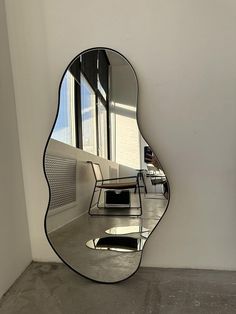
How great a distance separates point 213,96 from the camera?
1.25m

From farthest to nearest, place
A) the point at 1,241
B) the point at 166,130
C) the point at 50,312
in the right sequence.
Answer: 1. the point at 166,130
2. the point at 1,241
3. the point at 50,312

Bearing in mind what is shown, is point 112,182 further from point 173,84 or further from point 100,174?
point 173,84

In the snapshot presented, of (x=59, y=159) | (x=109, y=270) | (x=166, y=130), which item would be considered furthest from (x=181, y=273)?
(x=59, y=159)

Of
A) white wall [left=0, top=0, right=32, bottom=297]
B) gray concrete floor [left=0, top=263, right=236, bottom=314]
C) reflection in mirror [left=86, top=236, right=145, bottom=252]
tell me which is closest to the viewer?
gray concrete floor [left=0, top=263, right=236, bottom=314]

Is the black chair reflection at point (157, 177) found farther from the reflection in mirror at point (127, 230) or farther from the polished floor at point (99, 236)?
the reflection in mirror at point (127, 230)

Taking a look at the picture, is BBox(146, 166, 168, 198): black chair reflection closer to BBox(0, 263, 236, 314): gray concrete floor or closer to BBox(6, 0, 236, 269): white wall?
BBox(6, 0, 236, 269): white wall

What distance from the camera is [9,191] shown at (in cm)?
128

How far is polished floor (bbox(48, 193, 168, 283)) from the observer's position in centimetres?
129

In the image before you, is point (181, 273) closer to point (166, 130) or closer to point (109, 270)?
point (109, 270)

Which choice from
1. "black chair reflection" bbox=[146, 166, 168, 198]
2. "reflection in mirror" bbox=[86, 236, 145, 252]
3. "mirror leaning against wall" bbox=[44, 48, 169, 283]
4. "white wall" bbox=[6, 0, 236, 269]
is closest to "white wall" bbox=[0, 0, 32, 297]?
"white wall" bbox=[6, 0, 236, 269]

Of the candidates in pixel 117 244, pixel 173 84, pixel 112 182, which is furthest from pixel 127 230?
pixel 173 84

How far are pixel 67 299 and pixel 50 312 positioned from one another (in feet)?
0.34

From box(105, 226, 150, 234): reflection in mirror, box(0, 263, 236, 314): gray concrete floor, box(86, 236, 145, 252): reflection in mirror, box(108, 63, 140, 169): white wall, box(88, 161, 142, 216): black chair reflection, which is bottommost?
box(0, 263, 236, 314): gray concrete floor

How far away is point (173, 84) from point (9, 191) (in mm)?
1034
